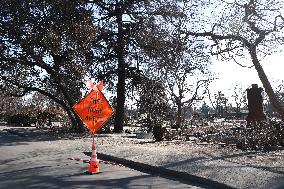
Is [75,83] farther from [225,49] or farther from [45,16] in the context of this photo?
[225,49]

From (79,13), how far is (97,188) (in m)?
23.6

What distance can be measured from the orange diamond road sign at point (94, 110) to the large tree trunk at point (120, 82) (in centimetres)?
2031

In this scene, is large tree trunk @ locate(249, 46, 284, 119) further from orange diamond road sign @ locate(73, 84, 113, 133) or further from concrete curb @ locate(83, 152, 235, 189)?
orange diamond road sign @ locate(73, 84, 113, 133)

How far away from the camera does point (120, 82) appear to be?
34.8 m

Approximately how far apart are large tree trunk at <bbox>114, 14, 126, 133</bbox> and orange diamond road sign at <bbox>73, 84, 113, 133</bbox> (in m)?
20.3

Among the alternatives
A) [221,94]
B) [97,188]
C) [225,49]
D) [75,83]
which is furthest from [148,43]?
[221,94]

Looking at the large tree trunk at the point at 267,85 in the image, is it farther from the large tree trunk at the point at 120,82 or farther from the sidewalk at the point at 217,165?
the large tree trunk at the point at 120,82

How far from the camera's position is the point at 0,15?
3044 cm

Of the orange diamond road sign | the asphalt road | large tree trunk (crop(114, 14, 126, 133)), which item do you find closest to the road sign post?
the orange diamond road sign

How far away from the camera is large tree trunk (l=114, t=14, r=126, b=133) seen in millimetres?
32969

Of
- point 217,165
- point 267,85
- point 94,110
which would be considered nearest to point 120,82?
point 267,85

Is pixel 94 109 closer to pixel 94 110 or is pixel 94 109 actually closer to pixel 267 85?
pixel 94 110

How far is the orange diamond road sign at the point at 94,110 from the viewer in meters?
12.5

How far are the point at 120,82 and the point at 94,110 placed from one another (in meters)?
22.2
